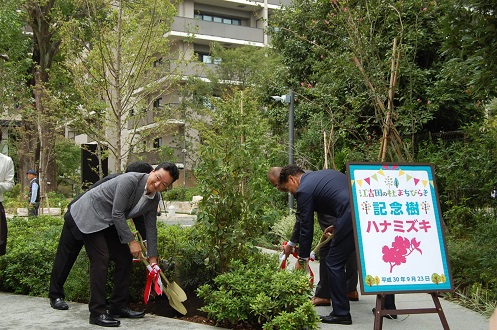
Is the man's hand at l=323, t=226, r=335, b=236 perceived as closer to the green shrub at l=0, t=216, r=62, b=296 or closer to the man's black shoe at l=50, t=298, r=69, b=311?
the man's black shoe at l=50, t=298, r=69, b=311

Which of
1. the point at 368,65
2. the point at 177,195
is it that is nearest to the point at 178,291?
the point at 368,65

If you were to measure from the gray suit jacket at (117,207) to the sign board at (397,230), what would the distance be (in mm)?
2118

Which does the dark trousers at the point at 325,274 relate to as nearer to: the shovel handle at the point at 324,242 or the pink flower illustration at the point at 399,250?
the shovel handle at the point at 324,242

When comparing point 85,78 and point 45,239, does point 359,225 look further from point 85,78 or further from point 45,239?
point 85,78

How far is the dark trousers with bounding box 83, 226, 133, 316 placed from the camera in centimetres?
560

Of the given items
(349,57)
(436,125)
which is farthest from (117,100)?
(436,125)

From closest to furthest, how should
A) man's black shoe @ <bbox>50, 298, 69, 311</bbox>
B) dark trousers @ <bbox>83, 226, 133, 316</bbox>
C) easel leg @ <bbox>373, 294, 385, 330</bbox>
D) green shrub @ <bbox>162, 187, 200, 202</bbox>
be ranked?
easel leg @ <bbox>373, 294, 385, 330</bbox>, dark trousers @ <bbox>83, 226, 133, 316</bbox>, man's black shoe @ <bbox>50, 298, 69, 311</bbox>, green shrub @ <bbox>162, 187, 200, 202</bbox>

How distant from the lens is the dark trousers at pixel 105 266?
5.60 metres

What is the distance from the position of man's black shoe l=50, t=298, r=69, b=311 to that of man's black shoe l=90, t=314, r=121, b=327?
710 millimetres

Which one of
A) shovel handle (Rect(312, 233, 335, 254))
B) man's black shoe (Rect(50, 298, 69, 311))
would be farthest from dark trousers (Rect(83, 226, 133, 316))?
shovel handle (Rect(312, 233, 335, 254))

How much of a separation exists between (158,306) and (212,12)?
40.1 m

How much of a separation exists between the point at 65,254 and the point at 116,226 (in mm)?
951

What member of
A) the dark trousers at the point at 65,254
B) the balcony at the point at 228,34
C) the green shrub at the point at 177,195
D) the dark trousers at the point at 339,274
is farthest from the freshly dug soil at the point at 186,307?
the balcony at the point at 228,34

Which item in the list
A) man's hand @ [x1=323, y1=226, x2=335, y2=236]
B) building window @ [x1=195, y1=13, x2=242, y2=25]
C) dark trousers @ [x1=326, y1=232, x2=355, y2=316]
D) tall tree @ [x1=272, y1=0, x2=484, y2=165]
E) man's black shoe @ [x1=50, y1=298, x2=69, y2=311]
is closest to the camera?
dark trousers @ [x1=326, y1=232, x2=355, y2=316]
